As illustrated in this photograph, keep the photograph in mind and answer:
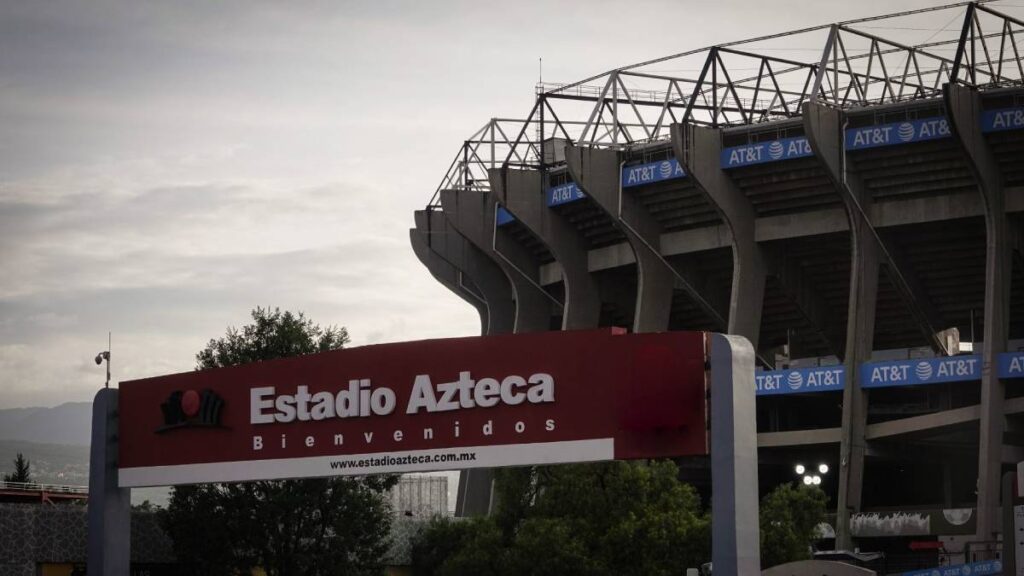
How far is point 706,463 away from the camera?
307 ft

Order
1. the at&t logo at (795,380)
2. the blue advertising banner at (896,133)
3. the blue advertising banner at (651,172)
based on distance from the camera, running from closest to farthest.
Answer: the blue advertising banner at (896,133), the at&t logo at (795,380), the blue advertising banner at (651,172)

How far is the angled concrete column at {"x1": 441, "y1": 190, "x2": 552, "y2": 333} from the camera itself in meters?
101

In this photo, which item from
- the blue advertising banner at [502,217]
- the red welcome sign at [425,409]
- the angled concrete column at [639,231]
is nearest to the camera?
the red welcome sign at [425,409]

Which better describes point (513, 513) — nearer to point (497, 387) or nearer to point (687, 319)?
point (497, 387)

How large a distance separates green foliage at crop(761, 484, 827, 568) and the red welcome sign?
26018mm

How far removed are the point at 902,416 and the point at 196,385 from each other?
65.5 m

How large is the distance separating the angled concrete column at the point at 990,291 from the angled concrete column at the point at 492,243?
106 feet

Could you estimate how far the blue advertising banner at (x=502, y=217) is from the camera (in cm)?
9869

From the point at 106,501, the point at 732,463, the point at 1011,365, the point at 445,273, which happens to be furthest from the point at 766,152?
the point at 732,463

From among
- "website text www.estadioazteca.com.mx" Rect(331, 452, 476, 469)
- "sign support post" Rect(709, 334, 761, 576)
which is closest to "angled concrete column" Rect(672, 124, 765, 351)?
"website text www.estadioazteca.com.mx" Rect(331, 452, 476, 469)

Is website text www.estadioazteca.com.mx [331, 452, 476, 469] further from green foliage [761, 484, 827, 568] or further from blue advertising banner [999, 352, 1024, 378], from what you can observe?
blue advertising banner [999, 352, 1024, 378]

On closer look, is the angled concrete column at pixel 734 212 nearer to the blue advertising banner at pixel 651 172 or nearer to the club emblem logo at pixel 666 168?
the blue advertising banner at pixel 651 172

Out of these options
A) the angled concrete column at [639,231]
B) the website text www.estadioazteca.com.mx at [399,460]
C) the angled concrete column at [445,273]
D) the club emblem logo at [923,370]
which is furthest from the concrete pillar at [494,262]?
the website text www.estadioazteca.com.mx at [399,460]

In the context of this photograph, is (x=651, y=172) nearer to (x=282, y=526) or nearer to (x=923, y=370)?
(x=923, y=370)
